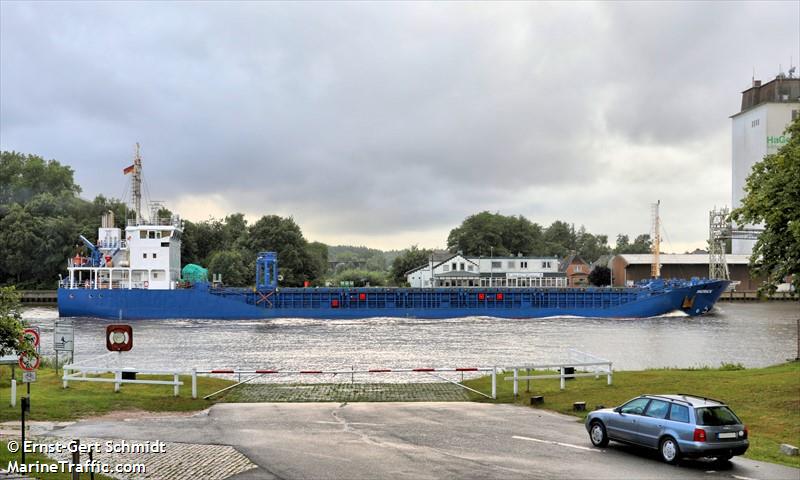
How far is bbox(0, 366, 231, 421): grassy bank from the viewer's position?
16.6m

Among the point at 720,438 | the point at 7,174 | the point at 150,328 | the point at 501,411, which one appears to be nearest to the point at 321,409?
the point at 501,411

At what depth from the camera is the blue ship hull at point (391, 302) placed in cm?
6588

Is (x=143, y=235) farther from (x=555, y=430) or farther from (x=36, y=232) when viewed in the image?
(x=555, y=430)

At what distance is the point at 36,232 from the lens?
337ft

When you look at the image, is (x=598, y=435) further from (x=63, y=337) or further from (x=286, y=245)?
(x=286, y=245)

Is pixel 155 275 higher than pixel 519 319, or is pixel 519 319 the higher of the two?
pixel 155 275

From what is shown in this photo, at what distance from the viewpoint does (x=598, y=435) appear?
1335cm

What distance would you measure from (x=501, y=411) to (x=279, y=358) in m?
20.4

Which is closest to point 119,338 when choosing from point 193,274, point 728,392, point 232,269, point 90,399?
point 90,399

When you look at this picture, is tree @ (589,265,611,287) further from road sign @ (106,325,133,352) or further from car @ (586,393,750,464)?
car @ (586,393,750,464)

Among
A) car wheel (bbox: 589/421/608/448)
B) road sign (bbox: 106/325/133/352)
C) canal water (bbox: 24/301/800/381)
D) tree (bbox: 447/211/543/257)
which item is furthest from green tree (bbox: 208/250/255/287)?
car wheel (bbox: 589/421/608/448)

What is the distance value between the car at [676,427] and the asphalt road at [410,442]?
276mm

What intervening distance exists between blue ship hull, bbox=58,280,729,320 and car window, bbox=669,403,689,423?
59.0 meters

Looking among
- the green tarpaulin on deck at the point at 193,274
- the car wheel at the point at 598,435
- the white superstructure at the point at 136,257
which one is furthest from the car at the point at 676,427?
the green tarpaulin on deck at the point at 193,274
